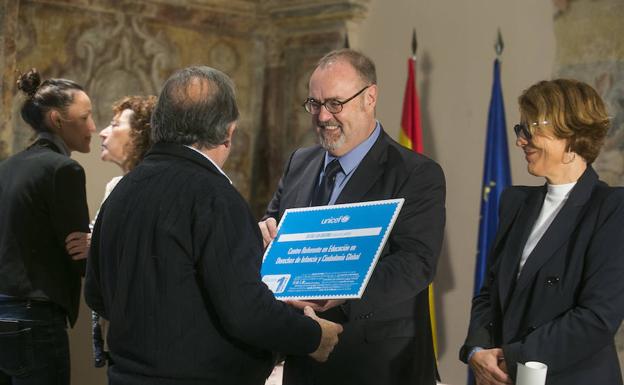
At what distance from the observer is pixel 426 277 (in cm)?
323

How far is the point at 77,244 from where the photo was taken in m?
4.01

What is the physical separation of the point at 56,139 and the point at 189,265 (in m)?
1.92

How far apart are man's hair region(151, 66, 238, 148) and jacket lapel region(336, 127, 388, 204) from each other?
0.73 metres

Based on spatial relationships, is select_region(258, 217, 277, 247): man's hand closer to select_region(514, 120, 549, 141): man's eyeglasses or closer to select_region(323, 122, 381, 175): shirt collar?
select_region(323, 122, 381, 175): shirt collar

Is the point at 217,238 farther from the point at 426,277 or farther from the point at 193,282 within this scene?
the point at 426,277

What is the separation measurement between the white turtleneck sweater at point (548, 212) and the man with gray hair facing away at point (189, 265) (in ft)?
2.81

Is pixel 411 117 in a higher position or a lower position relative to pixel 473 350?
higher

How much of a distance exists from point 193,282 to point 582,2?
3.68 meters

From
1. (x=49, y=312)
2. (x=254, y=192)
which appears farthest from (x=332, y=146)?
(x=254, y=192)

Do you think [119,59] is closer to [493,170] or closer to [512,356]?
[493,170]

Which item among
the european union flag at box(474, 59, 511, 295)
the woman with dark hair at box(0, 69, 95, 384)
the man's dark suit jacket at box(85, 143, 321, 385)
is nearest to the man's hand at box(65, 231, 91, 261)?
the woman with dark hair at box(0, 69, 95, 384)

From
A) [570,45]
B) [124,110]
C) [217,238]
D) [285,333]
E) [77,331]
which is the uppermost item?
[570,45]

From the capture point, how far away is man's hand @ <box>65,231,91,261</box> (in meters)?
4.01

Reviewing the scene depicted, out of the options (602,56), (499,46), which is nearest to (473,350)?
(602,56)
